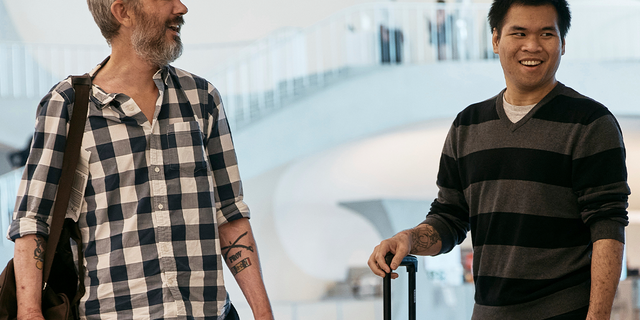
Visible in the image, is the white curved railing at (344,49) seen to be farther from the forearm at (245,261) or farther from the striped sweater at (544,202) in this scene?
the striped sweater at (544,202)

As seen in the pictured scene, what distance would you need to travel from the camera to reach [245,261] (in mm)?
1428

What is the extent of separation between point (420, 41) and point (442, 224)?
16.0 ft

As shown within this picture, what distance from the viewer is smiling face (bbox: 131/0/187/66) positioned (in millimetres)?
1332

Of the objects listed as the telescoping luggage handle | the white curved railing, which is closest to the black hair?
the telescoping luggage handle

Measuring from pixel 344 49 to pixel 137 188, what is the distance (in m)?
4.80

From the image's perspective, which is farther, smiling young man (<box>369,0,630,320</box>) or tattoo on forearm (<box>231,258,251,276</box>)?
tattoo on forearm (<box>231,258,251,276</box>)

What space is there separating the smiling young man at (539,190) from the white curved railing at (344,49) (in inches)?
176

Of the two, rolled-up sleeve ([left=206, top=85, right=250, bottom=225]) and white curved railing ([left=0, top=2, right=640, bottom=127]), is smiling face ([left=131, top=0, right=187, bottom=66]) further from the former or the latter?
white curved railing ([left=0, top=2, right=640, bottom=127])

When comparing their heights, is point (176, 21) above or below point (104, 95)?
above

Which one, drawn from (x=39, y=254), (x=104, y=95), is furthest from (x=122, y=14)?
(x=39, y=254)

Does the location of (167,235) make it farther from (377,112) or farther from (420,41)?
(420,41)

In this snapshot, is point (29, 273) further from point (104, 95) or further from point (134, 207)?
point (104, 95)

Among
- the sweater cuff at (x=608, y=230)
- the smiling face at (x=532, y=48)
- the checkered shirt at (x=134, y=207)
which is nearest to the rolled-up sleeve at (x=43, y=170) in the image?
the checkered shirt at (x=134, y=207)

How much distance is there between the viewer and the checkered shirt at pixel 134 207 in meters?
1.24
